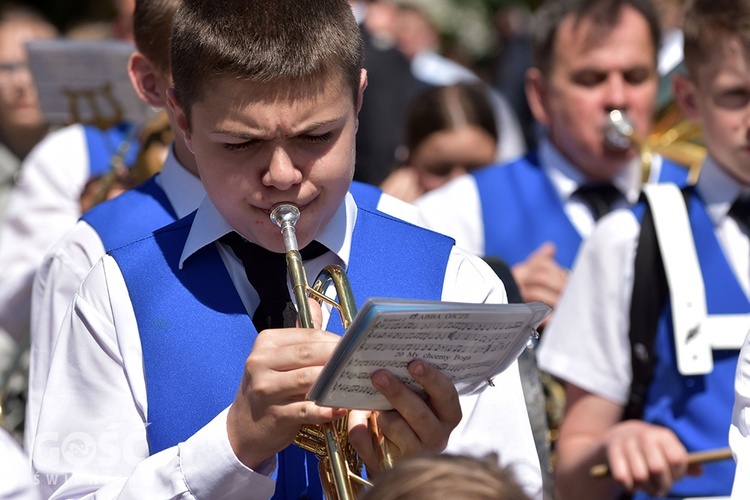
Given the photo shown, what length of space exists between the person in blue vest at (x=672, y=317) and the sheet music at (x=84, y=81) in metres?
1.54

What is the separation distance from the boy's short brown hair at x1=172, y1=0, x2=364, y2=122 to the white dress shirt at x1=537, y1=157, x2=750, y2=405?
135 cm

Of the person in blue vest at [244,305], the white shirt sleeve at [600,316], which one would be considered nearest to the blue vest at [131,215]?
the person in blue vest at [244,305]

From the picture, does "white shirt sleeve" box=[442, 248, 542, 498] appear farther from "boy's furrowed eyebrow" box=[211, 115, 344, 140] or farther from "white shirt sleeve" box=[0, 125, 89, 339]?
"white shirt sleeve" box=[0, 125, 89, 339]

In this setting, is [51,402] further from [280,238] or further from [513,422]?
[513,422]

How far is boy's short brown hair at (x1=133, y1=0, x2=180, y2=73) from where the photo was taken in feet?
9.98

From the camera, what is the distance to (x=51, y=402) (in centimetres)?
224

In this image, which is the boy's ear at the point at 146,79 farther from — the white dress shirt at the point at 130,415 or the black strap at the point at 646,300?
the black strap at the point at 646,300

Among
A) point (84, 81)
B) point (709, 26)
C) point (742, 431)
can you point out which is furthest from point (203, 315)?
point (84, 81)

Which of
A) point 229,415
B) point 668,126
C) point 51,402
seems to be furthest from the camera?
point 668,126

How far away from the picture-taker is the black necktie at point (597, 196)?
175 inches

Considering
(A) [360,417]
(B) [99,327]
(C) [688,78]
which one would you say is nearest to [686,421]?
(C) [688,78]

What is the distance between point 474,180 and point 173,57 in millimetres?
2309

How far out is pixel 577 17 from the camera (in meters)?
4.50

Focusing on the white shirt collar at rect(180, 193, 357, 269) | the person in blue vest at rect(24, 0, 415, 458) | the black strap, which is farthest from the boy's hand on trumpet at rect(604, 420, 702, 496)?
the white shirt collar at rect(180, 193, 357, 269)
